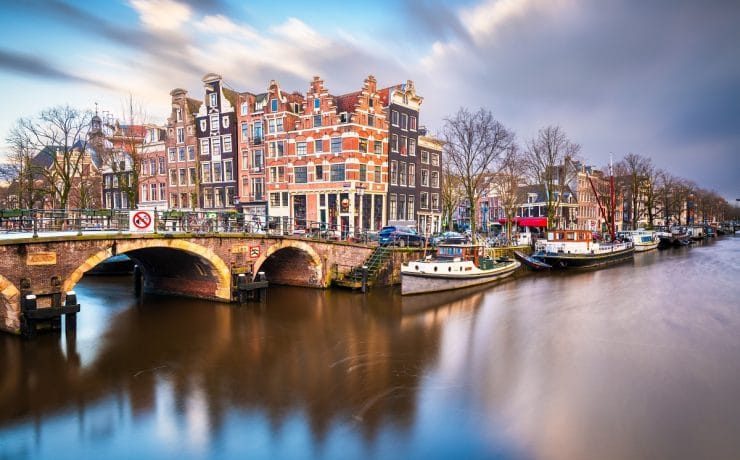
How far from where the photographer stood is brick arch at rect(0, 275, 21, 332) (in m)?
15.5

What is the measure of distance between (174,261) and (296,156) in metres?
20.2

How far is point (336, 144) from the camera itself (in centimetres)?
4025

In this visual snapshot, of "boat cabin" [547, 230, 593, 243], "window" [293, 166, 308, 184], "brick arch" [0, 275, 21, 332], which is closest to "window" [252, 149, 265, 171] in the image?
"window" [293, 166, 308, 184]

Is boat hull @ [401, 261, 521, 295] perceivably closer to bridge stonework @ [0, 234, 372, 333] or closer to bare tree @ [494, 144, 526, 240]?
bridge stonework @ [0, 234, 372, 333]

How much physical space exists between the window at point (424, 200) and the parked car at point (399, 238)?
14.4 metres

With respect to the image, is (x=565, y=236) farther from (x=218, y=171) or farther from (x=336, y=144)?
(x=218, y=171)

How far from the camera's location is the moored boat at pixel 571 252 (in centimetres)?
3981

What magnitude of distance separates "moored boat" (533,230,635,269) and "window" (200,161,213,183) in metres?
35.6

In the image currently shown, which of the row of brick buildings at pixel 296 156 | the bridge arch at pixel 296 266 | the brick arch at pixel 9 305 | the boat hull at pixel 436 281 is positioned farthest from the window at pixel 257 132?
the brick arch at pixel 9 305

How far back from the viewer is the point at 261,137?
147 feet

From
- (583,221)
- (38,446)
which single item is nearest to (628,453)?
(38,446)

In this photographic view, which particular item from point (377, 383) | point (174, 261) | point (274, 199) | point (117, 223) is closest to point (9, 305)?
point (117, 223)

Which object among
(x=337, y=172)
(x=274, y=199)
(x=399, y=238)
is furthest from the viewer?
(x=274, y=199)

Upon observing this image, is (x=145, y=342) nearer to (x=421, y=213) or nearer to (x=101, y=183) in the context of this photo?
(x=421, y=213)
